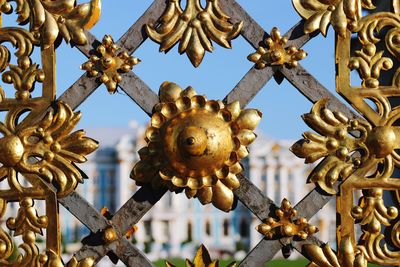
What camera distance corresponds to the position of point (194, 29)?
1511mm

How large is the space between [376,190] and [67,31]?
25.3 inches

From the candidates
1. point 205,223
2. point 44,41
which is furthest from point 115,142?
point 44,41

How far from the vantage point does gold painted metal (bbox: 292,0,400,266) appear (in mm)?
1454

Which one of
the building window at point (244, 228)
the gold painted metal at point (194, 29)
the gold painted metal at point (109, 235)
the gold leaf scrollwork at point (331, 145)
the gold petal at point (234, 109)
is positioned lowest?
the gold painted metal at point (109, 235)

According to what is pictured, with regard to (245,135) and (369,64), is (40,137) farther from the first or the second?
(369,64)

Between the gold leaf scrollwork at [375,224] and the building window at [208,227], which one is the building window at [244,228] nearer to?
the building window at [208,227]

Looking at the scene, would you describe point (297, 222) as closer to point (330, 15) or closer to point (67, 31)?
point (330, 15)

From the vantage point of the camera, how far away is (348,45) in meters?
1.50

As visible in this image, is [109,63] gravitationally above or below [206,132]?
above

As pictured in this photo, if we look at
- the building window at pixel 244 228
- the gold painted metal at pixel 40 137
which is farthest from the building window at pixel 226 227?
the gold painted metal at pixel 40 137

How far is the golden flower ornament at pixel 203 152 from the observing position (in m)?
1.44

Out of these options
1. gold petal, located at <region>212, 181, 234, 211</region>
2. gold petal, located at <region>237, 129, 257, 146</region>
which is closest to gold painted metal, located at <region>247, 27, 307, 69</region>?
gold petal, located at <region>237, 129, 257, 146</region>

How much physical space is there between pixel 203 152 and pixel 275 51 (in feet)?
0.76

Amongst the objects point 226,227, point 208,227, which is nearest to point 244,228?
point 226,227
